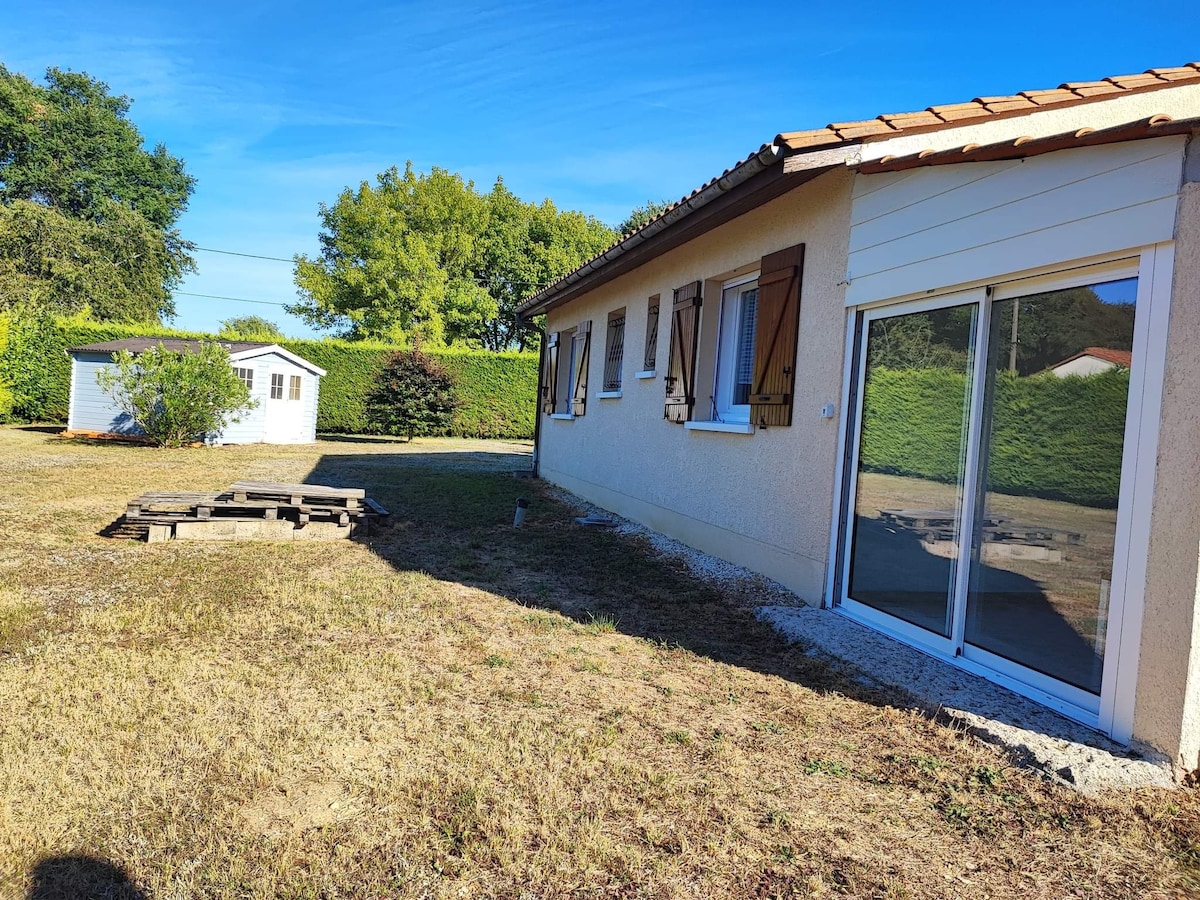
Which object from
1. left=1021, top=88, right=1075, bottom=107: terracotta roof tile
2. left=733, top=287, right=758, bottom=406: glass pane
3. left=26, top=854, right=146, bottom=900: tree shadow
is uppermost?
left=1021, top=88, right=1075, bottom=107: terracotta roof tile

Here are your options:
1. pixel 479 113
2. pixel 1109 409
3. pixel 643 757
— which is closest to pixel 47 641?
pixel 643 757

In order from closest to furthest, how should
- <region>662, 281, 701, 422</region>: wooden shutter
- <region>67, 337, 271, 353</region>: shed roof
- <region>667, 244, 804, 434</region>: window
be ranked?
<region>667, 244, 804, 434</region>: window, <region>662, 281, 701, 422</region>: wooden shutter, <region>67, 337, 271, 353</region>: shed roof

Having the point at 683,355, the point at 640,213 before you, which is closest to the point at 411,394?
the point at 683,355

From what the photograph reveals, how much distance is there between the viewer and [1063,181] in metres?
3.74

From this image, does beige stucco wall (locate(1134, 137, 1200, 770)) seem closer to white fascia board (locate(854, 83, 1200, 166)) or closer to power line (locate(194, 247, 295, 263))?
white fascia board (locate(854, 83, 1200, 166))

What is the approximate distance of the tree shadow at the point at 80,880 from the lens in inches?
85.2

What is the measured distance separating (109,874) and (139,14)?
44.0 feet

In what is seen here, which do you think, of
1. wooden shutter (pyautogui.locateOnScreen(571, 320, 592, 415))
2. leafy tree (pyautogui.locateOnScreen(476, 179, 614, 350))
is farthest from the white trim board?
leafy tree (pyautogui.locateOnScreen(476, 179, 614, 350))

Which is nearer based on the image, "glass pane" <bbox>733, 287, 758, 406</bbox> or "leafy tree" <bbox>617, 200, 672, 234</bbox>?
"glass pane" <bbox>733, 287, 758, 406</bbox>

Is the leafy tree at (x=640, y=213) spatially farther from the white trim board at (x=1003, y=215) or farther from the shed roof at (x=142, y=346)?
the white trim board at (x=1003, y=215)

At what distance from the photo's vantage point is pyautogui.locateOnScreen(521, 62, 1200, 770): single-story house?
3.19 m

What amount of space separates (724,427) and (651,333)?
106 inches

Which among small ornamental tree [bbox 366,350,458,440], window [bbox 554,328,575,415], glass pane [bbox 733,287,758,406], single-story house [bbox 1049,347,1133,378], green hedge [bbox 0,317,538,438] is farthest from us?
small ornamental tree [bbox 366,350,458,440]

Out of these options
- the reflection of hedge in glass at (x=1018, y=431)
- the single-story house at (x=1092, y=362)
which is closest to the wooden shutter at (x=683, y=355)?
the reflection of hedge in glass at (x=1018, y=431)
